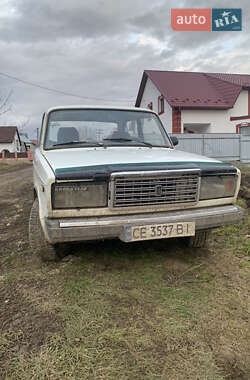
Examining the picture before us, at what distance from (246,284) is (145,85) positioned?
23431mm

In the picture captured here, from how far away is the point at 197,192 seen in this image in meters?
2.70

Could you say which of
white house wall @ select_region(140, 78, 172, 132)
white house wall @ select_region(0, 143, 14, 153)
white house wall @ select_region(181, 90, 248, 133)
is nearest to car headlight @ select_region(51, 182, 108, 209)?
white house wall @ select_region(181, 90, 248, 133)

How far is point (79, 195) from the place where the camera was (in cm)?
242

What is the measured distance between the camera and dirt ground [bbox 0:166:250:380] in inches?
65.0

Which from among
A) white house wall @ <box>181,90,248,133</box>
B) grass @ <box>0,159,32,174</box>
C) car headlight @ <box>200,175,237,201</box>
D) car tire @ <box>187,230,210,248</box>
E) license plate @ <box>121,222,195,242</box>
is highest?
white house wall @ <box>181,90,248,133</box>

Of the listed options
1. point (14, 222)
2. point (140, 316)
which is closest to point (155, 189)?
point (140, 316)

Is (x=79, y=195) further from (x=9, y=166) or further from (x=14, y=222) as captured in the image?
(x=9, y=166)

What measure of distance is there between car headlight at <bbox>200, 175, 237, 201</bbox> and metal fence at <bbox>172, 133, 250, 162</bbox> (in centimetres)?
1167

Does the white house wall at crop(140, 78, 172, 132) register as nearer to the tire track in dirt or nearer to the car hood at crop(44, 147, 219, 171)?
the tire track in dirt

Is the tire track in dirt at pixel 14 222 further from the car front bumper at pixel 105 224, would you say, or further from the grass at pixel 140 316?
the car front bumper at pixel 105 224

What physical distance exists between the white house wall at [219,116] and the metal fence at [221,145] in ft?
16.1

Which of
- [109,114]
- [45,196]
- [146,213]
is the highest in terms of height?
[109,114]

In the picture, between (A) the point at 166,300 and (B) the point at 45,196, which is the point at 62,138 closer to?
(B) the point at 45,196

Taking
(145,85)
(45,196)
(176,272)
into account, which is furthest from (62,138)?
(145,85)
